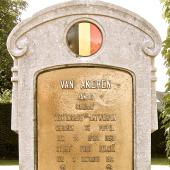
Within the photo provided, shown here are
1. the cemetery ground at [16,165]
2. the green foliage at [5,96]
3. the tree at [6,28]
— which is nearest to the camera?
the cemetery ground at [16,165]

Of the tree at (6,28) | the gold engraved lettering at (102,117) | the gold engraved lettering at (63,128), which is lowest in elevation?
the gold engraved lettering at (63,128)

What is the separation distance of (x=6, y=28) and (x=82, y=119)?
77.6 feet

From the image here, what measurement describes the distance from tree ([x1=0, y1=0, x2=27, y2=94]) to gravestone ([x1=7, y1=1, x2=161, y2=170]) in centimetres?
2195

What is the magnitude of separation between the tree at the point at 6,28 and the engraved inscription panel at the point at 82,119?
2201cm

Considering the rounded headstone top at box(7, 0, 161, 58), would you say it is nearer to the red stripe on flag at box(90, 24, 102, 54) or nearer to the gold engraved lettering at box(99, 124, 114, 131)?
the red stripe on flag at box(90, 24, 102, 54)

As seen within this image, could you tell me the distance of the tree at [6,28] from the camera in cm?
2861

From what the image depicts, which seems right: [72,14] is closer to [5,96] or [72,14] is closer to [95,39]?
[95,39]

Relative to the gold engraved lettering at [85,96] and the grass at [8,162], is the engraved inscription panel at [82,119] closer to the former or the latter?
the gold engraved lettering at [85,96]

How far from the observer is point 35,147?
6703 millimetres

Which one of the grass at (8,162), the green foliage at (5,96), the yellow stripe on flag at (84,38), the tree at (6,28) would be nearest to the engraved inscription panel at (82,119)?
the yellow stripe on flag at (84,38)

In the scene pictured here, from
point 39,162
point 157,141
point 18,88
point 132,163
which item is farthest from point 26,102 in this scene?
point 157,141

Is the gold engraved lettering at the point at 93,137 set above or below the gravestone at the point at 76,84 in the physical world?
below

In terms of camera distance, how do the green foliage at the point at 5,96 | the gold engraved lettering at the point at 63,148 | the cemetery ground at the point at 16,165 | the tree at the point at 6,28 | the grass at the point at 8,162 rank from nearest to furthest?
the gold engraved lettering at the point at 63,148, the cemetery ground at the point at 16,165, the grass at the point at 8,162, the tree at the point at 6,28, the green foliage at the point at 5,96

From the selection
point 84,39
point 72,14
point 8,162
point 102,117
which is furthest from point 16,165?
point 72,14
